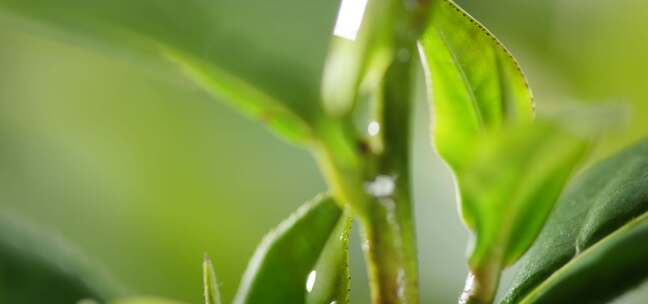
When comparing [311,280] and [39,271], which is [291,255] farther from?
[39,271]

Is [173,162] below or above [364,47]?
above

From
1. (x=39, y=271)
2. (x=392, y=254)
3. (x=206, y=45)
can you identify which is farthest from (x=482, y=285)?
(x=39, y=271)

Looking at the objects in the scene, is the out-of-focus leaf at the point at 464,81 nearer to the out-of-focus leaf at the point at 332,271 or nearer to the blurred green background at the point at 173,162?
the out-of-focus leaf at the point at 332,271

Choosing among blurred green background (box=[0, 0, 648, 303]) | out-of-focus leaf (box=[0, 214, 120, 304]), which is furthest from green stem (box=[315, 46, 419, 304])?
blurred green background (box=[0, 0, 648, 303])

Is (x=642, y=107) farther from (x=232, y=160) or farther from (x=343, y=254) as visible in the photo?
(x=343, y=254)

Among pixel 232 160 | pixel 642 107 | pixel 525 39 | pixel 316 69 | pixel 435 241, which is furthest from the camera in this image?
pixel 525 39

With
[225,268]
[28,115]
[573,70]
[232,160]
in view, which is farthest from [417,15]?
[573,70]

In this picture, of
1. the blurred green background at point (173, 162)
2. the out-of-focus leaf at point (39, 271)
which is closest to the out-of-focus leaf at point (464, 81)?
the out-of-focus leaf at point (39, 271)
